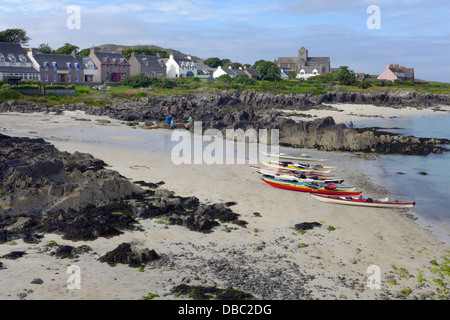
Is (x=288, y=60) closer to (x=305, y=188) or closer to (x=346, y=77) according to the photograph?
(x=346, y=77)

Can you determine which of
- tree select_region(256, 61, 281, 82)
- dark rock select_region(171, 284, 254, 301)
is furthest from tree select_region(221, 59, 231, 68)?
dark rock select_region(171, 284, 254, 301)

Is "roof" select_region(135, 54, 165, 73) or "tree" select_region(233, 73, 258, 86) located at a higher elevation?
"roof" select_region(135, 54, 165, 73)

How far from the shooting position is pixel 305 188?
67.5 ft

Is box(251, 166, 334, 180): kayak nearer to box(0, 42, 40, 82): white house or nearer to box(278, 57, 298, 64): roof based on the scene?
box(0, 42, 40, 82): white house

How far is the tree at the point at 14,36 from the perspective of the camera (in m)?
94.1

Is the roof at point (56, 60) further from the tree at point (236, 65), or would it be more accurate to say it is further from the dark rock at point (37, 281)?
the dark rock at point (37, 281)

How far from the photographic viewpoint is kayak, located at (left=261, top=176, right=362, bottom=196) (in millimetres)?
20078

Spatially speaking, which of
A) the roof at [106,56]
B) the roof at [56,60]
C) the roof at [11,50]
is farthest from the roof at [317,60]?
the roof at [11,50]

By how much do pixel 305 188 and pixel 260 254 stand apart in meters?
8.09

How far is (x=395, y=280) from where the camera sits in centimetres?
1192
